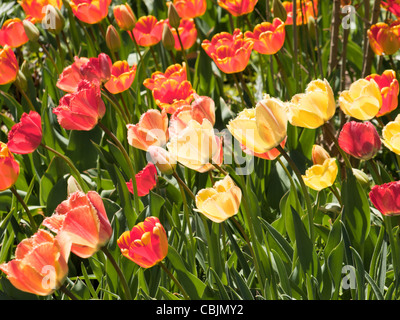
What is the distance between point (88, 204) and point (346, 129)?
624mm

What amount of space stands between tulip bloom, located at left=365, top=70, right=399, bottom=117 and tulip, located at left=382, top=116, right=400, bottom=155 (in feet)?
0.94

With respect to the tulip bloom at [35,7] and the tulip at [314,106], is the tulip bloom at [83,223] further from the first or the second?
the tulip bloom at [35,7]

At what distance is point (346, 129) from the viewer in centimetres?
134

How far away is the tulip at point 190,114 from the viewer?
4.28ft

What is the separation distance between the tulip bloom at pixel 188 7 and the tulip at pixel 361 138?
45.7 inches

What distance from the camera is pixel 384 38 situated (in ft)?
6.18

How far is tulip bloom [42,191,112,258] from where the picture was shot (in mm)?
1043

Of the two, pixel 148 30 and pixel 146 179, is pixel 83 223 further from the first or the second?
pixel 148 30

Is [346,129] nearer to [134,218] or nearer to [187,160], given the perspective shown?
[187,160]

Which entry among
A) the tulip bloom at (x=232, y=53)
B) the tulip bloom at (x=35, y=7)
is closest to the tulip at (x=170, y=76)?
the tulip bloom at (x=232, y=53)

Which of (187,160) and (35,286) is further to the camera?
(187,160)

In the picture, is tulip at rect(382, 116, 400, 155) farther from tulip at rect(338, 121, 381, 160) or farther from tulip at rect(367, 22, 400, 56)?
tulip at rect(367, 22, 400, 56)

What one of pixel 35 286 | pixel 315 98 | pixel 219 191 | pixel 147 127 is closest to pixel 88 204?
pixel 35 286
